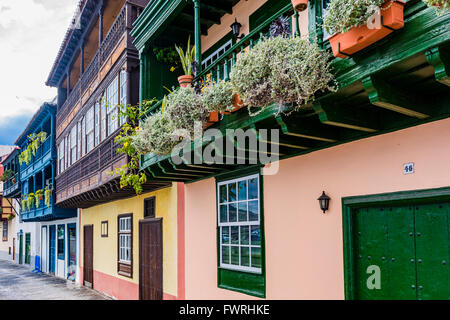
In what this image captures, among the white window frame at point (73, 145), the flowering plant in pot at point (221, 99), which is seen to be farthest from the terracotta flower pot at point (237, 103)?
the white window frame at point (73, 145)

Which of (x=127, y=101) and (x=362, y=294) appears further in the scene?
(x=127, y=101)

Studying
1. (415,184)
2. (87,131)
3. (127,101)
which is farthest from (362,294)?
(87,131)

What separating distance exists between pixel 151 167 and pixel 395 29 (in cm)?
582

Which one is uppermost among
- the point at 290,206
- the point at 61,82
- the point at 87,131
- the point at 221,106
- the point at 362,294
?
the point at 61,82

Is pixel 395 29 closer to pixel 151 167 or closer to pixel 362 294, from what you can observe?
pixel 362 294

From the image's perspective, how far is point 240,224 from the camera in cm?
753

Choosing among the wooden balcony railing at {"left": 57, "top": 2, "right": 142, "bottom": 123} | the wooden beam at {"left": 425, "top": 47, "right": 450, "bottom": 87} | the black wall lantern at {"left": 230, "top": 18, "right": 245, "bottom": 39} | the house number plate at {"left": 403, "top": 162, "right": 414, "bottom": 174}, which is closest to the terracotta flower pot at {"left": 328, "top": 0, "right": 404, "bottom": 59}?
the wooden beam at {"left": 425, "top": 47, "right": 450, "bottom": 87}

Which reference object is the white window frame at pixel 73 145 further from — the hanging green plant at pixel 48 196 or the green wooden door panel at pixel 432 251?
the green wooden door panel at pixel 432 251

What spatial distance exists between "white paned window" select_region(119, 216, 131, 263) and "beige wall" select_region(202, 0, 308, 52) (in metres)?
5.95

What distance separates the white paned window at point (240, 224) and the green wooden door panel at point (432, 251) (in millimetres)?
2893

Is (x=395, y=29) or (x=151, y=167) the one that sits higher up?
(x=395, y=29)

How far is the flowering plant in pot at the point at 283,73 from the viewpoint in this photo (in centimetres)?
417

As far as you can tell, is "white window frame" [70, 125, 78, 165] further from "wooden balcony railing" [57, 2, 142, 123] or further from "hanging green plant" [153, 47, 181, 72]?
"hanging green plant" [153, 47, 181, 72]

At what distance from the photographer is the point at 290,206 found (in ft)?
21.0
